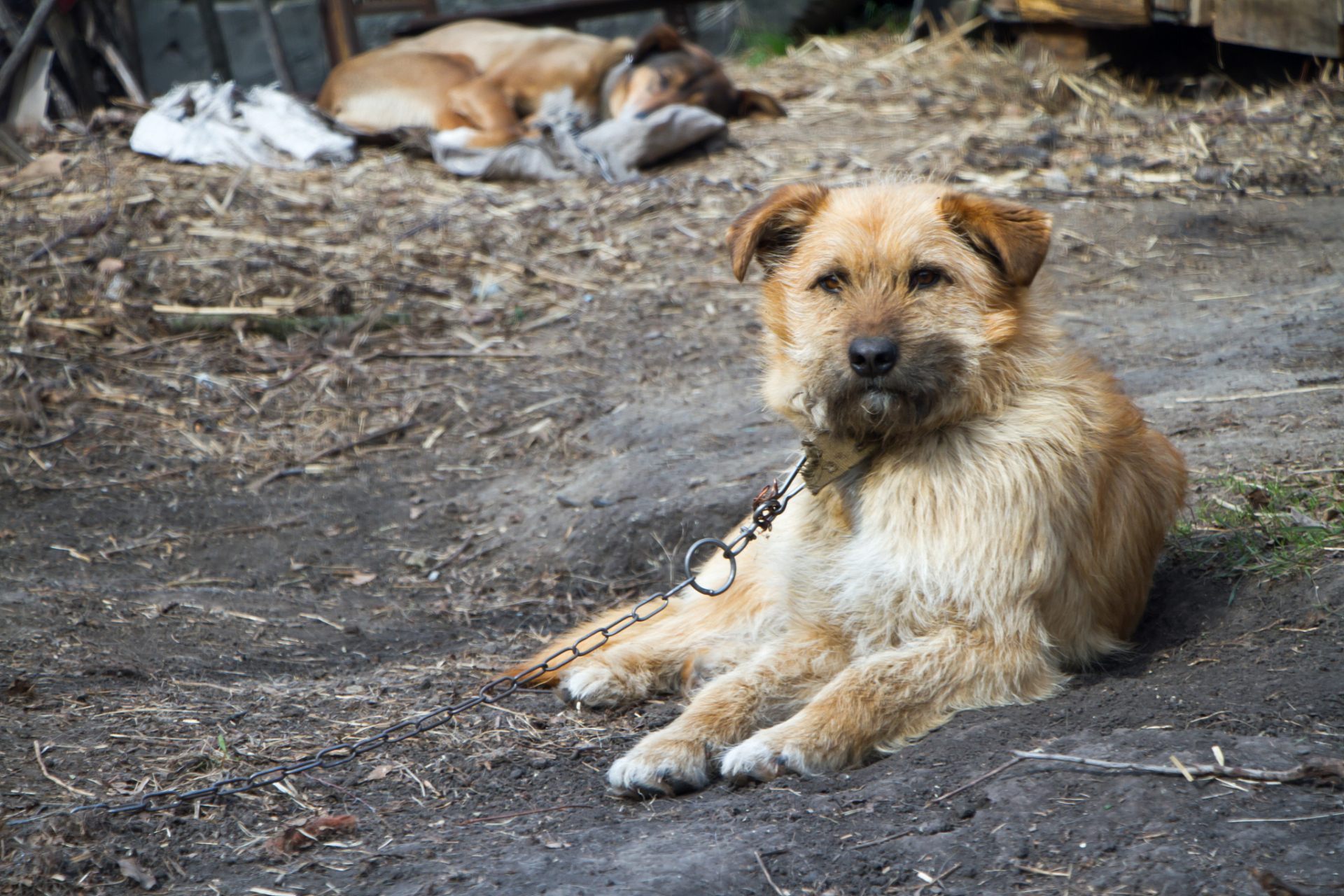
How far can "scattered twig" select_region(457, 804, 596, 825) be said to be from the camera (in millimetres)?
2902

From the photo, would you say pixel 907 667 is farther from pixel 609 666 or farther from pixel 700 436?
pixel 700 436

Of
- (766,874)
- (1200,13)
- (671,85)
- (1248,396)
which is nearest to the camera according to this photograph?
(766,874)

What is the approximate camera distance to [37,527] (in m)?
5.16

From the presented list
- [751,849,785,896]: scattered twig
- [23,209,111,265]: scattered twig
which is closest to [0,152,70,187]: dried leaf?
[23,209,111,265]: scattered twig

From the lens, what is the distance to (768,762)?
9.78 feet

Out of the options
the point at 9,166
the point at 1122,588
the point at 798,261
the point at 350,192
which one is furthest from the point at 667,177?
the point at 1122,588

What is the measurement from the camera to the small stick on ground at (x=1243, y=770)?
7.84 feet

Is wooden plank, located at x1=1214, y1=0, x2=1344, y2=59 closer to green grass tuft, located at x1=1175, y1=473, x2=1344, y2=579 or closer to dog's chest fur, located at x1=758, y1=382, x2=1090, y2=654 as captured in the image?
green grass tuft, located at x1=1175, y1=473, x2=1344, y2=579

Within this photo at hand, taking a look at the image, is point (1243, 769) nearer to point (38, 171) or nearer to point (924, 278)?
point (924, 278)

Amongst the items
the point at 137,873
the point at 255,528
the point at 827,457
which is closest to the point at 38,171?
the point at 255,528

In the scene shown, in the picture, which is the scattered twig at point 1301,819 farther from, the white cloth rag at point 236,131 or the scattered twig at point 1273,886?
the white cloth rag at point 236,131

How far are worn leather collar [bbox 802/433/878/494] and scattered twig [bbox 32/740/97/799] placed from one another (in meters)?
2.33

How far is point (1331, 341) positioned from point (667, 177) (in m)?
5.94

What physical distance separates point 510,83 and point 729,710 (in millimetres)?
9753
